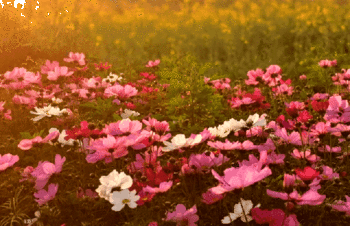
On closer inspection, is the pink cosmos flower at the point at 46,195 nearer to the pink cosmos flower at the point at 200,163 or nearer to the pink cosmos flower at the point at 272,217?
the pink cosmos flower at the point at 200,163

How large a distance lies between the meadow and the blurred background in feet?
0.12

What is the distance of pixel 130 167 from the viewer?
1.90 m

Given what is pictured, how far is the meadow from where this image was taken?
1.60 metres

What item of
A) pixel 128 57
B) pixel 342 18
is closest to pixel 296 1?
pixel 342 18

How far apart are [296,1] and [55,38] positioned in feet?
21.8

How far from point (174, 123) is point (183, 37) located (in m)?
5.13

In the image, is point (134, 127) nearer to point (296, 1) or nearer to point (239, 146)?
point (239, 146)

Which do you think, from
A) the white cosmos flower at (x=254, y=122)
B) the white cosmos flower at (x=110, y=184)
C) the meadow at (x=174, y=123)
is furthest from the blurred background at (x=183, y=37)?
the white cosmos flower at (x=110, y=184)

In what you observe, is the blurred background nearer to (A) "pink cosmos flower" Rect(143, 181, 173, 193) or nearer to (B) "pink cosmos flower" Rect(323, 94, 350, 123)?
(B) "pink cosmos flower" Rect(323, 94, 350, 123)

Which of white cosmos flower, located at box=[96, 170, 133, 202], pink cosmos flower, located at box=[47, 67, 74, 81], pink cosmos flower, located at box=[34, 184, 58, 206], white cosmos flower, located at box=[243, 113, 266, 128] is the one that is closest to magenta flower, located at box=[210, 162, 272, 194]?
white cosmos flower, located at box=[96, 170, 133, 202]

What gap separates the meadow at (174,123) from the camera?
1.60 metres

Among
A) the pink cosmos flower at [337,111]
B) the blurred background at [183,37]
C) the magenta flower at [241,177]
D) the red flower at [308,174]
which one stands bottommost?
the blurred background at [183,37]

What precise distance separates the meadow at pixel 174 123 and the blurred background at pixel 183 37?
1.4 inches

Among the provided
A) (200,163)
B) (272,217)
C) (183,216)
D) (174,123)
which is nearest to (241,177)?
(272,217)
